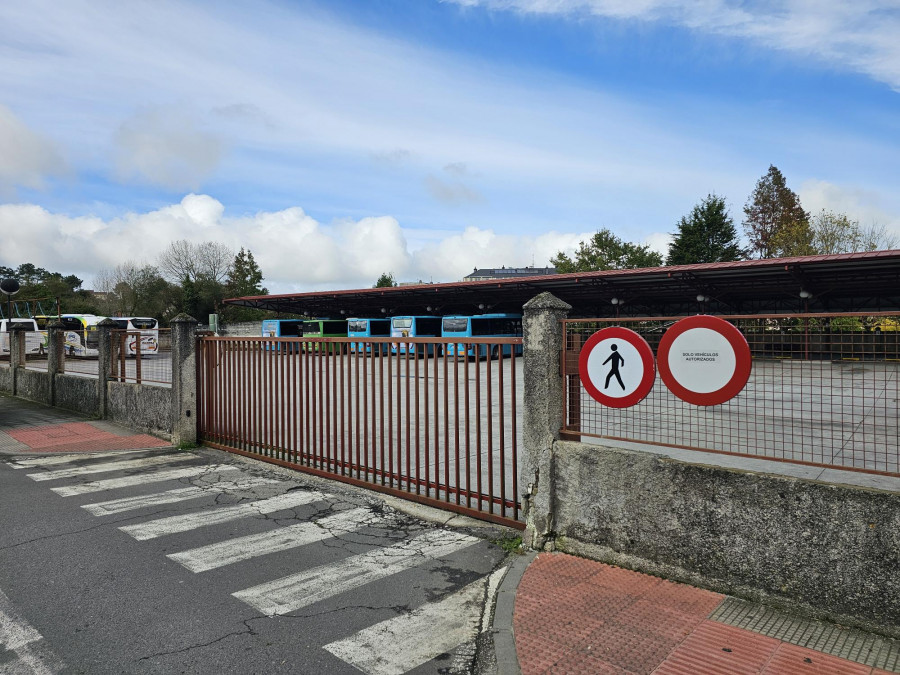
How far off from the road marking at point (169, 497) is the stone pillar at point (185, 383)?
9.86 ft

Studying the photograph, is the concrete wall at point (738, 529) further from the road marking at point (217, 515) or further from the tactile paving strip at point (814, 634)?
the road marking at point (217, 515)

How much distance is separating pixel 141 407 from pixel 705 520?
10.9 meters

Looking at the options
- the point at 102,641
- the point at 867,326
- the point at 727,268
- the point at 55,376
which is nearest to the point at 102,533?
the point at 102,641

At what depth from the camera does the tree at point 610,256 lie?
197 ft

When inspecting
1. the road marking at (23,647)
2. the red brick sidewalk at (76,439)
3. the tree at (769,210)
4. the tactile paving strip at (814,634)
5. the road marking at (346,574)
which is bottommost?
the red brick sidewalk at (76,439)

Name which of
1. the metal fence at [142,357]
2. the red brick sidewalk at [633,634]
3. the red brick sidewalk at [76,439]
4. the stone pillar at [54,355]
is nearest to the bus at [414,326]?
the stone pillar at [54,355]

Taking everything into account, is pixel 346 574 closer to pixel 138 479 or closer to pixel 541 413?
pixel 541 413

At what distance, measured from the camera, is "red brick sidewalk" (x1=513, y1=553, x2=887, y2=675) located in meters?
3.47

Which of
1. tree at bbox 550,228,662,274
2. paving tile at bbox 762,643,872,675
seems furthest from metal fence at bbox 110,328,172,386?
tree at bbox 550,228,662,274

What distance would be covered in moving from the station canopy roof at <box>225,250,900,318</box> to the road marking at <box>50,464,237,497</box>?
1831 centimetres

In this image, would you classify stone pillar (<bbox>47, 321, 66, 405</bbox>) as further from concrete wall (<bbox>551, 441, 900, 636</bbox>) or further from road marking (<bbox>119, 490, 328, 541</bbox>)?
concrete wall (<bbox>551, 441, 900, 636</bbox>)

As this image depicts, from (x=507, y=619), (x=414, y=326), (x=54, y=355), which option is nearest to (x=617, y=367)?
(x=507, y=619)

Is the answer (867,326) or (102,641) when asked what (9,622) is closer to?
(102,641)

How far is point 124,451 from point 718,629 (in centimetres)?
946
